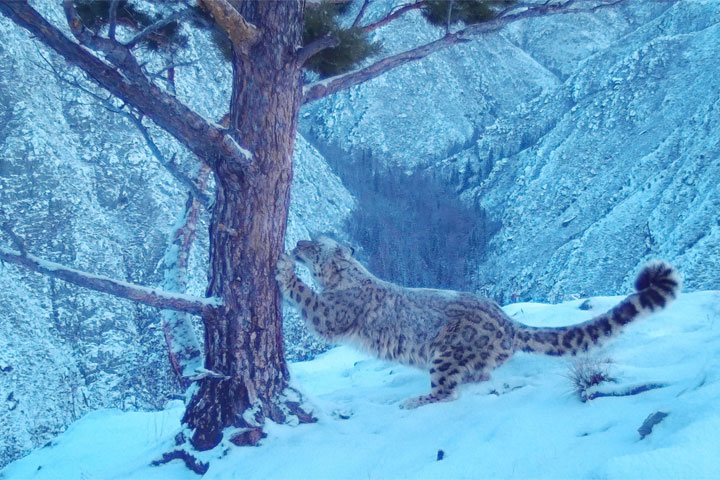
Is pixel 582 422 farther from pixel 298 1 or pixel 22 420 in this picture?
pixel 22 420

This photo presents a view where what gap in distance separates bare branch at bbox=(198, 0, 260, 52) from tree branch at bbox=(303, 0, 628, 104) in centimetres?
82

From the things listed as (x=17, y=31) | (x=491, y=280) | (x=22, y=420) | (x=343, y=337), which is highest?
(x=17, y=31)

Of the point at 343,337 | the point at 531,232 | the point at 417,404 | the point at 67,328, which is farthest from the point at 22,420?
the point at 531,232

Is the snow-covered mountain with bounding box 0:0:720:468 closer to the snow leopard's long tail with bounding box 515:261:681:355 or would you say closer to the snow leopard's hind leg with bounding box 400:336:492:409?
the snow leopard's long tail with bounding box 515:261:681:355

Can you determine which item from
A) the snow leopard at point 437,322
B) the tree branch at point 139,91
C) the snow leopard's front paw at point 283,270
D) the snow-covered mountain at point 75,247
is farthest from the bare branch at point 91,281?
the snow-covered mountain at point 75,247

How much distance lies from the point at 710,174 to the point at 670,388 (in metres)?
20.8

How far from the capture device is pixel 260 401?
4.83 m

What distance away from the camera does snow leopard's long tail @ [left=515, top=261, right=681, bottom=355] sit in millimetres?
4879

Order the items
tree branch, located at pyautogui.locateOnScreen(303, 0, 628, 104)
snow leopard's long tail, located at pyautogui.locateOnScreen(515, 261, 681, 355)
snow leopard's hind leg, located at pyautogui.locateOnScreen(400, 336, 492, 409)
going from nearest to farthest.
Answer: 1. snow leopard's long tail, located at pyautogui.locateOnScreen(515, 261, 681, 355)
2. snow leopard's hind leg, located at pyautogui.locateOnScreen(400, 336, 492, 409)
3. tree branch, located at pyautogui.locateOnScreen(303, 0, 628, 104)

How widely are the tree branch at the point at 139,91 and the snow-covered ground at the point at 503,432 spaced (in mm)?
2102

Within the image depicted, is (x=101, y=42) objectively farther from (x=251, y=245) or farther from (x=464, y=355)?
(x=464, y=355)

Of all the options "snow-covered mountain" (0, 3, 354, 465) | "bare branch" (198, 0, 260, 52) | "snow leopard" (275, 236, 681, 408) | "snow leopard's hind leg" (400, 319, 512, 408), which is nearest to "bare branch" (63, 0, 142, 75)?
"bare branch" (198, 0, 260, 52)

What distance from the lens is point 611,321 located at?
16.7 feet

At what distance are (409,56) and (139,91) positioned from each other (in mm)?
2427
